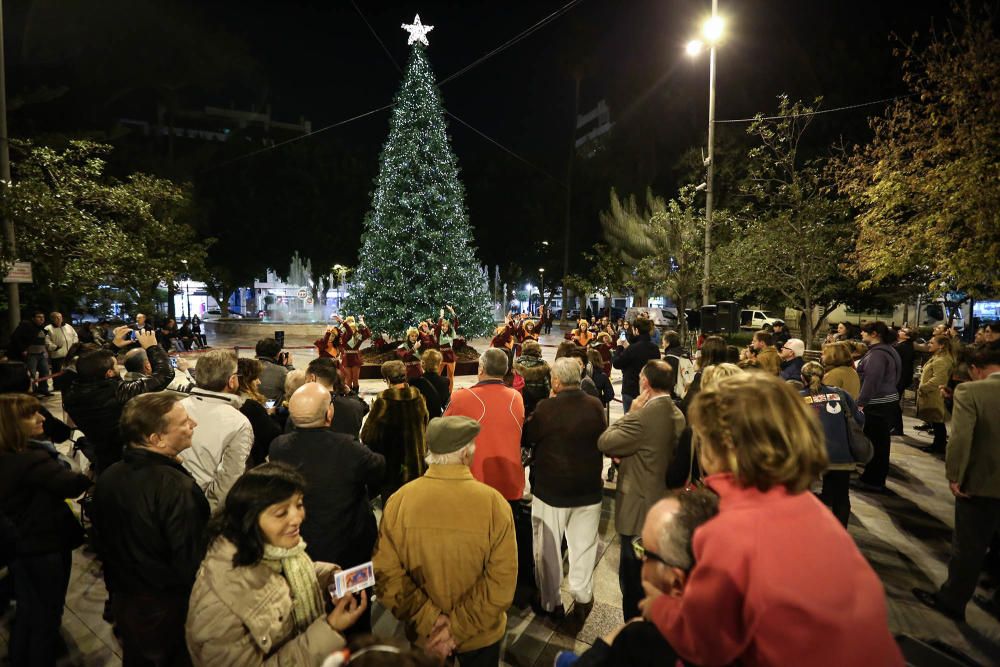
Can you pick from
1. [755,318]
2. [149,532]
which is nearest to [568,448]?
[149,532]

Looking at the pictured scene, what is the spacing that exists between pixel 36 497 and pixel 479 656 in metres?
2.57

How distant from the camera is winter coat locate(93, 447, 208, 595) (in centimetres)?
235

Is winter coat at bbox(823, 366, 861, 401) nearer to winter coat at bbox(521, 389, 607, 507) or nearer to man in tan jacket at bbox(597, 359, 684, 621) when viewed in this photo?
man in tan jacket at bbox(597, 359, 684, 621)

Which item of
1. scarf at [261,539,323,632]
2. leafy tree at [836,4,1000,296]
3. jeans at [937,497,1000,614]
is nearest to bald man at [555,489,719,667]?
scarf at [261,539,323,632]

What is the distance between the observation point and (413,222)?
18.6 metres

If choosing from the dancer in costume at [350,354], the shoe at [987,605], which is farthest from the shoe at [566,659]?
the dancer in costume at [350,354]

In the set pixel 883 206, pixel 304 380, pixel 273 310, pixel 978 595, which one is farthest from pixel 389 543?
pixel 273 310

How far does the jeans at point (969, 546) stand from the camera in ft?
12.2

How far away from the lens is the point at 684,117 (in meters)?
30.3

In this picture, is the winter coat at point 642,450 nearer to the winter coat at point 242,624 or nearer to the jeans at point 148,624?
the winter coat at point 242,624

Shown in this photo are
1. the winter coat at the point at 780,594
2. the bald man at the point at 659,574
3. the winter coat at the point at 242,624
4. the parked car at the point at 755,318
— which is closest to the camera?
the winter coat at the point at 780,594

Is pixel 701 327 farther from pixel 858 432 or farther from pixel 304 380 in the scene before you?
pixel 304 380

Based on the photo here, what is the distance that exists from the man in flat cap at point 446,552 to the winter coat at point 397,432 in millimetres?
1922

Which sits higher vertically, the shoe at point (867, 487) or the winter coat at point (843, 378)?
the winter coat at point (843, 378)
